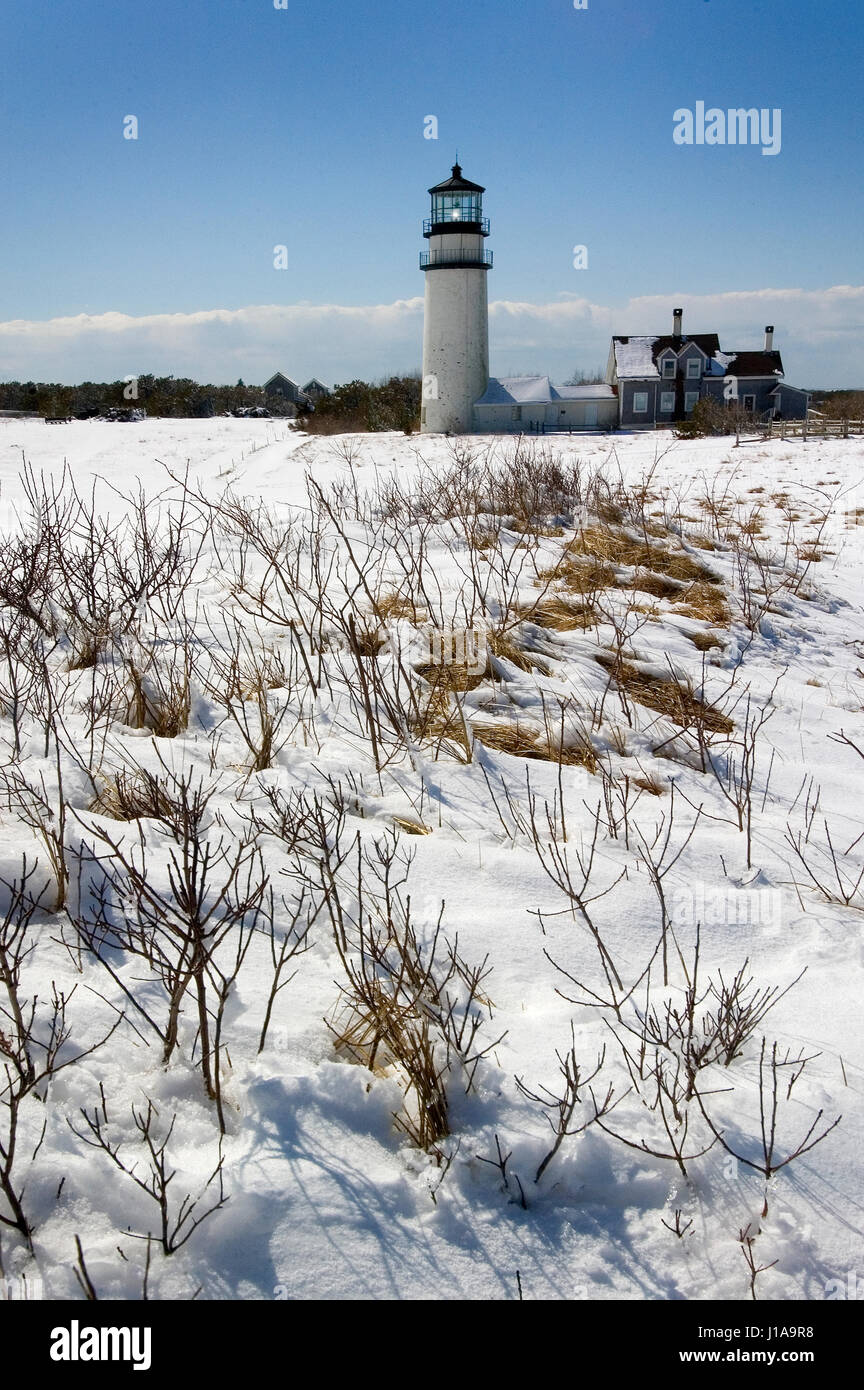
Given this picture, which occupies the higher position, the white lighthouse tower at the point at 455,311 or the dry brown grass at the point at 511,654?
the white lighthouse tower at the point at 455,311

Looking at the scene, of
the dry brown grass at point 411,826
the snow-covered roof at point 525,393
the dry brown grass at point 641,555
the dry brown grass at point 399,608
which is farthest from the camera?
the snow-covered roof at point 525,393

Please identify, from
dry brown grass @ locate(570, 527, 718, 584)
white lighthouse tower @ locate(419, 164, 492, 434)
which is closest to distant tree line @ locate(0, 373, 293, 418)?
white lighthouse tower @ locate(419, 164, 492, 434)

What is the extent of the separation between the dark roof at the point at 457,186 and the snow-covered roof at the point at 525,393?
7097 mm

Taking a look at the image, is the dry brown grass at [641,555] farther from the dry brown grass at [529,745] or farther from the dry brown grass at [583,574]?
the dry brown grass at [529,745]

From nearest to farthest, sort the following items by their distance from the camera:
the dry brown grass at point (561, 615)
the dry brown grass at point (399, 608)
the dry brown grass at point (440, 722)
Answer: the dry brown grass at point (440, 722) → the dry brown grass at point (399, 608) → the dry brown grass at point (561, 615)

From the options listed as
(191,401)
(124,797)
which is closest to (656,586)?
(124,797)

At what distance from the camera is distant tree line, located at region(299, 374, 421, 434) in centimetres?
3703

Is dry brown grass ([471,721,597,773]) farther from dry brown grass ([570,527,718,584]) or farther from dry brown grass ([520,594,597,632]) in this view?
dry brown grass ([570,527,718,584])

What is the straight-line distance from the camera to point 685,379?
40438 millimetres

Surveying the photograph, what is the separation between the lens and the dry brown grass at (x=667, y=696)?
437 centimetres

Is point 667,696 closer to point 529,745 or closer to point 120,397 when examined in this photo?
point 529,745

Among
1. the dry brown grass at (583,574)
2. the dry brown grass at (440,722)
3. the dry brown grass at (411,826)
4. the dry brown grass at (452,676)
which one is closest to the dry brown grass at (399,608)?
the dry brown grass at (452,676)

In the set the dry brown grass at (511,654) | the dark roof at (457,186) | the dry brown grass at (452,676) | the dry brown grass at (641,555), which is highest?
the dark roof at (457,186)
